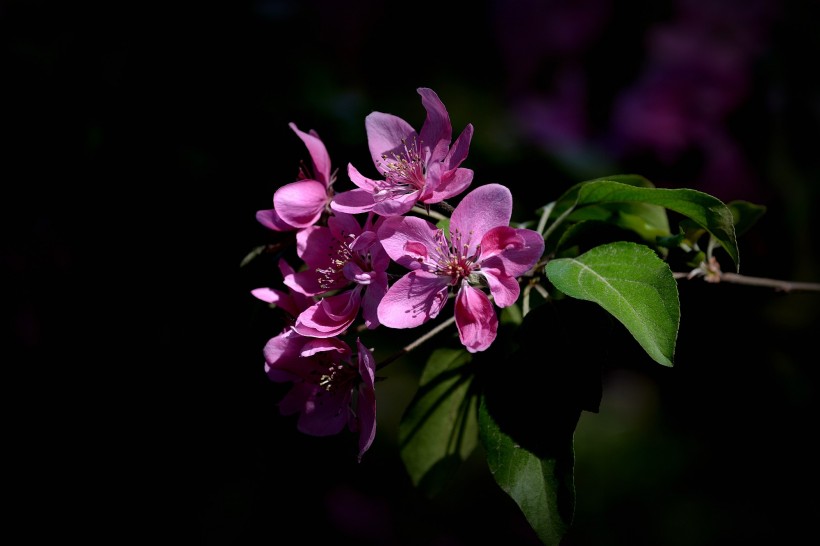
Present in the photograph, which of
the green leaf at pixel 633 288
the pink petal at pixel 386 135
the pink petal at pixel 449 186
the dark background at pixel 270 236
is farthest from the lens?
the dark background at pixel 270 236

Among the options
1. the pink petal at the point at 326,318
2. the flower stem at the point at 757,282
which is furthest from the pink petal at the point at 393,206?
the flower stem at the point at 757,282

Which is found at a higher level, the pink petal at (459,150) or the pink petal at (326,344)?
the pink petal at (459,150)

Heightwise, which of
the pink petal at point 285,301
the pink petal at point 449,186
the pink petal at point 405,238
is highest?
the pink petal at point 449,186

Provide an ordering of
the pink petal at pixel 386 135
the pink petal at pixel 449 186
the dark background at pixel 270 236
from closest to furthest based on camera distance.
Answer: the pink petal at pixel 449 186 → the pink petal at pixel 386 135 → the dark background at pixel 270 236

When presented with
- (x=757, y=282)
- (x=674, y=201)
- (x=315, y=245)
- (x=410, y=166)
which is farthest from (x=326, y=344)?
(x=757, y=282)

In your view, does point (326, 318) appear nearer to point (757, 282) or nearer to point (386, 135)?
point (386, 135)

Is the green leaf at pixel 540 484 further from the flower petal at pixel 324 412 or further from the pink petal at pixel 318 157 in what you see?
the pink petal at pixel 318 157

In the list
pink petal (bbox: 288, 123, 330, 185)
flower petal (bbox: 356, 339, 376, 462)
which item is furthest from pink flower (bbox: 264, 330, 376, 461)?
pink petal (bbox: 288, 123, 330, 185)

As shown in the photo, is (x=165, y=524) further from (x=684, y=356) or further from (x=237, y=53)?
(x=684, y=356)
